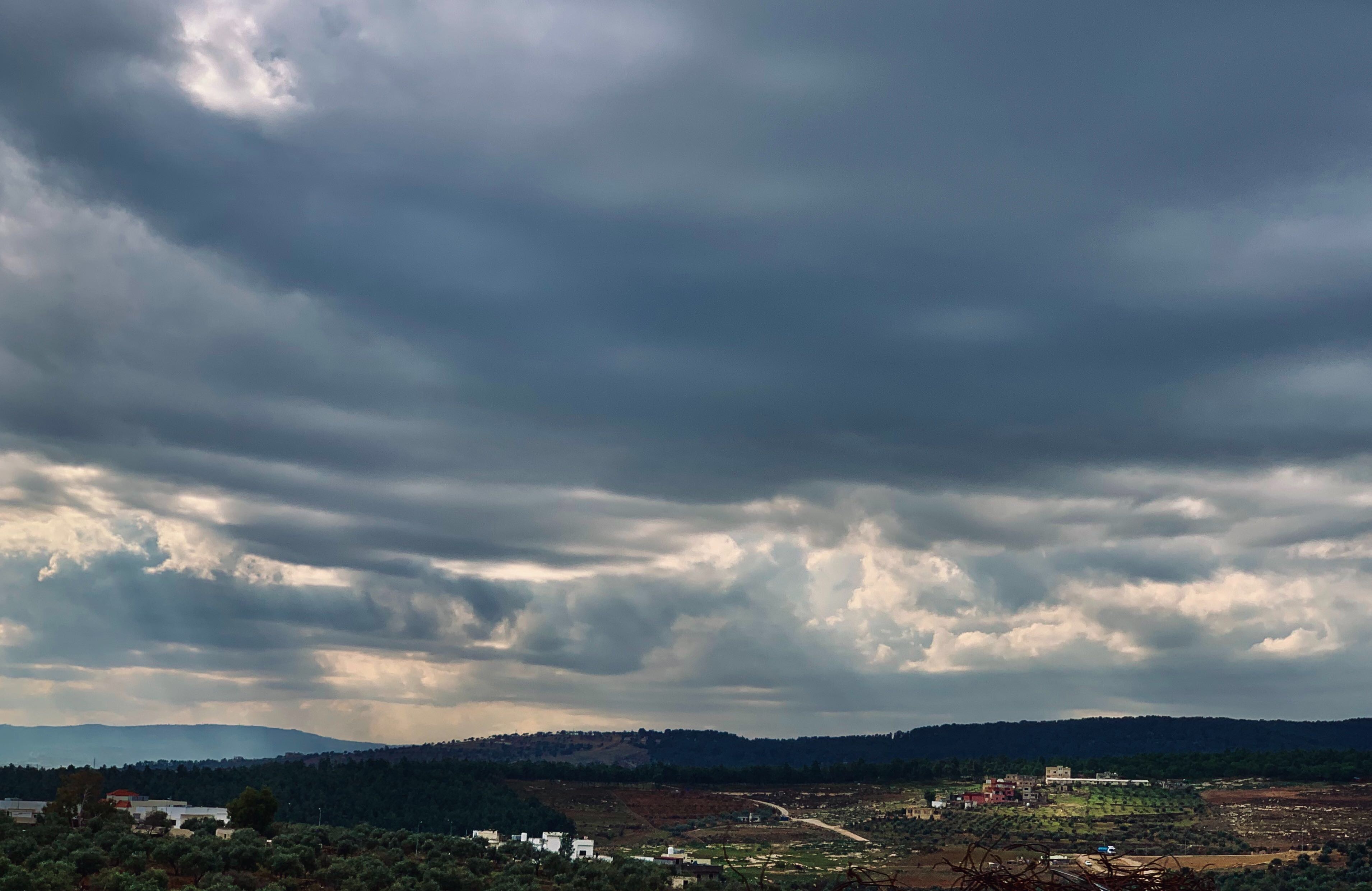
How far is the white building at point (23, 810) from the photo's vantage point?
382 feet

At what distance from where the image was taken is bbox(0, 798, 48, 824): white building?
382 feet

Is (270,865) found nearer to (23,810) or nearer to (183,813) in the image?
(23,810)

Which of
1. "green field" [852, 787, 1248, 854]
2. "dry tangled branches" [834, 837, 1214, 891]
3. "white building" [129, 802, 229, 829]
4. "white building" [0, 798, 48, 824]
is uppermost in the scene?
"dry tangled branches" [834, 837, 1214, 891]

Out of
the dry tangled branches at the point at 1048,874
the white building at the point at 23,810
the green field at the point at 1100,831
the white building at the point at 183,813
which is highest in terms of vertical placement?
the dry tangled branches at the point at 1048,874

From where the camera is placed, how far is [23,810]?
135 meters

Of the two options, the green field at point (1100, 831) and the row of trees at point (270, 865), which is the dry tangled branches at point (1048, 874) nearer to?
the row of trees at point (270, 865)

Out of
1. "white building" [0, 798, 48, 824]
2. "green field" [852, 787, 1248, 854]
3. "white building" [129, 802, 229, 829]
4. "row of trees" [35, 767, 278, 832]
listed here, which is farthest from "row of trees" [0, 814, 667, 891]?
"green field" [852, 787, 1248, 854]

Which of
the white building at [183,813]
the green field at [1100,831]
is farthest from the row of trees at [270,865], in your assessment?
the green field at [1100,831]

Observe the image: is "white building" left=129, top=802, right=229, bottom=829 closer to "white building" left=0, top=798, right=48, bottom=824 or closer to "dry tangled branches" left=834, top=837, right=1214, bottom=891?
"white building" left=0, top=798, right=48, bottom=824

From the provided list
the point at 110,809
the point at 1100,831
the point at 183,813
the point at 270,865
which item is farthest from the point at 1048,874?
the point at 1100,831

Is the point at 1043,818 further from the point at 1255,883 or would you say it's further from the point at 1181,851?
the point at 1255,883

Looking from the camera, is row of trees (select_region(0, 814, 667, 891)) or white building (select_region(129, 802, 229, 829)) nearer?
row of trees (select_region(0, 814, 667, 891))

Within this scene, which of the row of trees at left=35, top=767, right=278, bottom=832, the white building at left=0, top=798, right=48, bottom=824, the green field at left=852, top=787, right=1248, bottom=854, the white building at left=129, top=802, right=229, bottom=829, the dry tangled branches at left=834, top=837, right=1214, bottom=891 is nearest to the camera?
the dry tangled branches at left=834, top=837, right=1214, bottom=891

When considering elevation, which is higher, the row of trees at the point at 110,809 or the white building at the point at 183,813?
the row of trees at the point at 110,809
